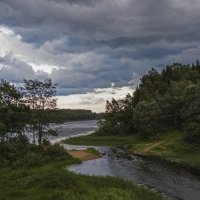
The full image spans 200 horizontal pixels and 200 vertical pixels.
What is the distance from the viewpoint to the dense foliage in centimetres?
10531

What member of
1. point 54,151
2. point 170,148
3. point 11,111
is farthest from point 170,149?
point 11,111

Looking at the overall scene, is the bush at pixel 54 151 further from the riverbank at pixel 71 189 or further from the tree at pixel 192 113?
the riverbank at pixel 71 189

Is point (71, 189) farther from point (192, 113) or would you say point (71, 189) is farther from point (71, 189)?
point (192, 113)

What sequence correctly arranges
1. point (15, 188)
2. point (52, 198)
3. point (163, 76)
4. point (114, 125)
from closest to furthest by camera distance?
point (52, 198)
point (15, 188)
point (114, 125)
point (163, 76)

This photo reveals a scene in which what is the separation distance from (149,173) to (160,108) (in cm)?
5670

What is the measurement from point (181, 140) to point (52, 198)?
63.5m

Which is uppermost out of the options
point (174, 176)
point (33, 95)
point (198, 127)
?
point (33, 95)

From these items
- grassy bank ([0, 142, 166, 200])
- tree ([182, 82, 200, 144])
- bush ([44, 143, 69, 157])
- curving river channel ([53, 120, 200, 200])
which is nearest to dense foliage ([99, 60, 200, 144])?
tree ([182, 82, 200, 144])

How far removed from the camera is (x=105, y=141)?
441ft

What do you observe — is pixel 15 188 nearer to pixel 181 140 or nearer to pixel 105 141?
pixel 181 140

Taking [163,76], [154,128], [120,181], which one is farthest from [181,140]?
[163,76]

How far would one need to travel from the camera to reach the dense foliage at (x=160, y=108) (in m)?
105

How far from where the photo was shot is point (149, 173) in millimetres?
69375

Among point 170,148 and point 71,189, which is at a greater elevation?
point 71,189
